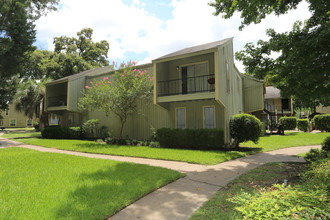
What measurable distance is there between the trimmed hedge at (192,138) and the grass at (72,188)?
4.97 metres

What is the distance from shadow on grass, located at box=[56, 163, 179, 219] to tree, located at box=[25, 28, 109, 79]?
2705 centimetres

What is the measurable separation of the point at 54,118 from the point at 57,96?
608cm

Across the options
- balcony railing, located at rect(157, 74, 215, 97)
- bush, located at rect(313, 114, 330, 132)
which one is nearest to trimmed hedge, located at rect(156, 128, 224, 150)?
balcony railing, located at rect(157, 74, 215, 97)

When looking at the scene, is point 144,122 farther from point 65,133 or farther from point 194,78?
point 65,133

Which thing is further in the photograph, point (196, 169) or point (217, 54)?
point (217, 54)

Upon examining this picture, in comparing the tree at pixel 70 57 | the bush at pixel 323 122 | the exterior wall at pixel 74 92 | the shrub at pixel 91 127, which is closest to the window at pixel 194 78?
the shrub at pixel 91 127

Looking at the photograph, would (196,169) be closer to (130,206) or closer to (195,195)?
(195,195)

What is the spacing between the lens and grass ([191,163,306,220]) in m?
3.08

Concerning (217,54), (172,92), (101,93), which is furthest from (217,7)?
(101,93)

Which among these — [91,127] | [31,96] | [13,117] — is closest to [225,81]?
[91,127]

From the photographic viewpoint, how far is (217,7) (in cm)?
880

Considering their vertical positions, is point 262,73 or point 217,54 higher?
point 217,54

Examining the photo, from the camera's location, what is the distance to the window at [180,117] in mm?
12750

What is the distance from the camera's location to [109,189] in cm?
411
